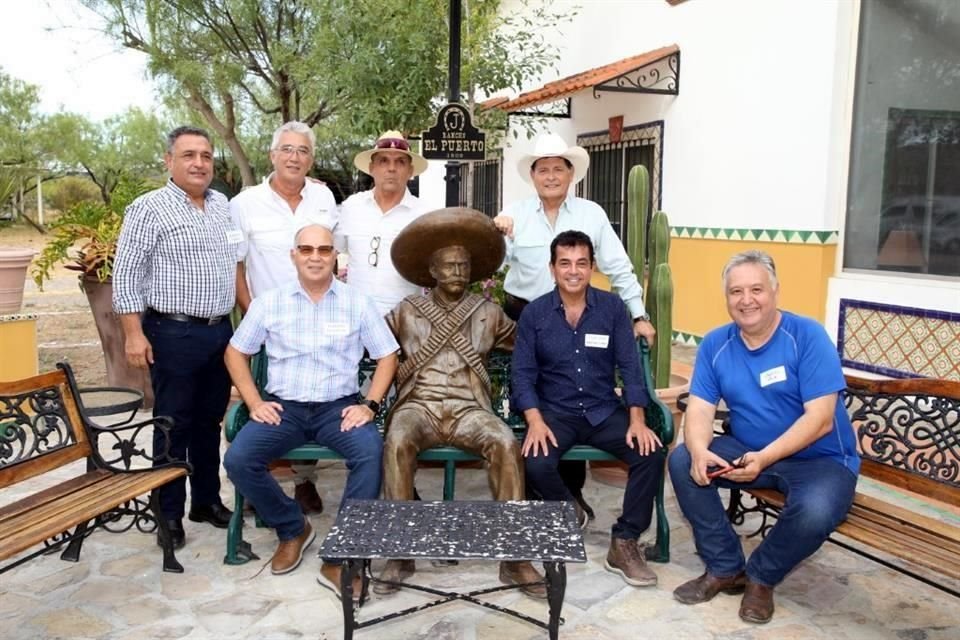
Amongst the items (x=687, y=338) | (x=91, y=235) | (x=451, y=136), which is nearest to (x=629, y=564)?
(x=451, y=136)

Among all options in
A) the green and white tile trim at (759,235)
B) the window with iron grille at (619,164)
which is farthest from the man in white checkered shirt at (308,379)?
the window with iron grille at (619,164)

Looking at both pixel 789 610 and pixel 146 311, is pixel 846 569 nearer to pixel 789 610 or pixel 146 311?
pixel 789 610

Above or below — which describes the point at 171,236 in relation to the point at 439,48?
below

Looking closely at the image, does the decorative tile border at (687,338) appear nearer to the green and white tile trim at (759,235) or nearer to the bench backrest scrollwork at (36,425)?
the green and white tile trim at (759,235)

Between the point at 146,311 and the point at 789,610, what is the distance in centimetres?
306

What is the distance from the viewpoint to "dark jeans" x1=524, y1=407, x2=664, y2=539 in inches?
146

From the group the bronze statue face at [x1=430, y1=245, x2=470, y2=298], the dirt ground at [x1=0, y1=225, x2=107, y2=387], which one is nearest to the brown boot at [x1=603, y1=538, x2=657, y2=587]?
the bronze statue face at [x1=430, y1=245, x2=470, y2=298]

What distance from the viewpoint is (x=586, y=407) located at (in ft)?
12.8

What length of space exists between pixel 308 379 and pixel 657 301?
2.16m

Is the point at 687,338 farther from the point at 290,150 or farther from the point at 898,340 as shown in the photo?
the point at 290,150

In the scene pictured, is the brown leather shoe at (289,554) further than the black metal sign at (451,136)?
No

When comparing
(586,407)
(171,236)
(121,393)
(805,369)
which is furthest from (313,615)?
(121,393)

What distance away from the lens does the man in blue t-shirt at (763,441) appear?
10.5ft

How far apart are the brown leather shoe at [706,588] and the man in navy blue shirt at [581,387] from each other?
274 mm
